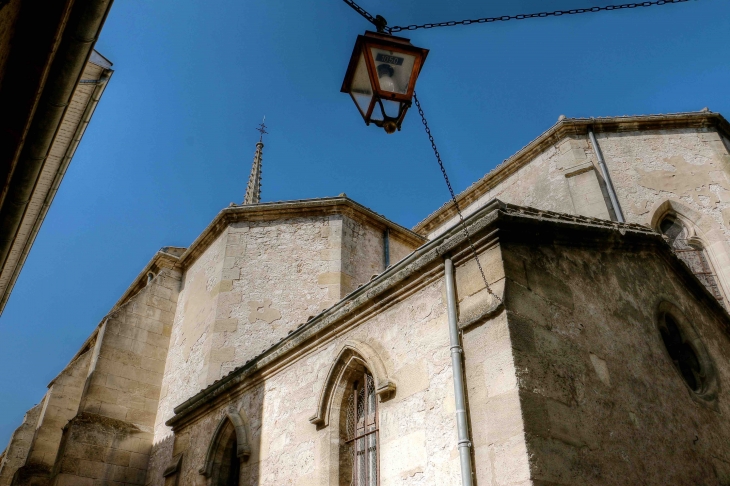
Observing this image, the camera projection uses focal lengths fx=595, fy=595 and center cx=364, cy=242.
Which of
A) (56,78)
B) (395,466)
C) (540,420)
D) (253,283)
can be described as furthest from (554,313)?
(253,283)

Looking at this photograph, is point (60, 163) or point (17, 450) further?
point (17, 450)

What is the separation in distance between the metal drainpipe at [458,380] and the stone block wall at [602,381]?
47 cm

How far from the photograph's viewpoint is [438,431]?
4504mm

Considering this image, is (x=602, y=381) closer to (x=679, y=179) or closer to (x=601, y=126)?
(x=679, y=179)

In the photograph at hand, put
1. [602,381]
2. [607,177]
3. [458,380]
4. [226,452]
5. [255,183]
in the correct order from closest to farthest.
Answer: [458,380] < [602,381] < [226,452] < [607,177] < [255,183]

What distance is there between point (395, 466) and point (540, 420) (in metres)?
1.36

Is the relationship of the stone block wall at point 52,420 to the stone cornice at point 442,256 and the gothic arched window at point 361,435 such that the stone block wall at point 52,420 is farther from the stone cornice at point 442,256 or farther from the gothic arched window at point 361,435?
the gothic arched window at point 361,435

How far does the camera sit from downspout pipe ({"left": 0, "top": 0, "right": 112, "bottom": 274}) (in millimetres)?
3965

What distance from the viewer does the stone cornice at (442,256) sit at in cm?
495

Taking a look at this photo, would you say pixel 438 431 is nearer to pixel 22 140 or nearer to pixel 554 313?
pixel 554 313

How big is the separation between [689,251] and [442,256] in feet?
27.2

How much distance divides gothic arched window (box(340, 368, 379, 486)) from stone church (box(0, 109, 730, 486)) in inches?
0.8

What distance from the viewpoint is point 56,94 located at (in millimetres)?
4211

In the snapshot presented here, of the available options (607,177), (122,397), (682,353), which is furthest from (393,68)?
(607,177)
